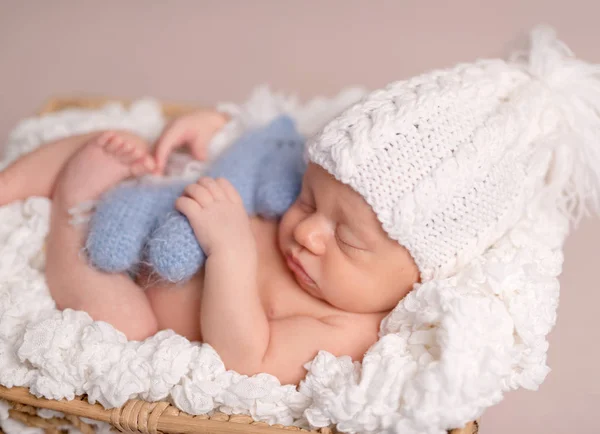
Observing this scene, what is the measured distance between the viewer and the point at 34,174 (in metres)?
1.46

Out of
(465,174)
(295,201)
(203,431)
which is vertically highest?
Answer: (465,174)

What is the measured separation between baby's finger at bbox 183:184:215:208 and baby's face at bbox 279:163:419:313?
0.17m

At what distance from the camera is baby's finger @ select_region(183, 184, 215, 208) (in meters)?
1.29

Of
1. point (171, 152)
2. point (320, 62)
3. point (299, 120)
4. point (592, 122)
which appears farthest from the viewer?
point (320, 62)

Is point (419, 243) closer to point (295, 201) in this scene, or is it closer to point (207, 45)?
point (295, 201)

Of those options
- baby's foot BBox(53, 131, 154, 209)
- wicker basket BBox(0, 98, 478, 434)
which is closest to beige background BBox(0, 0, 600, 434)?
baby's foot BBox(53, 131, 154, 209)

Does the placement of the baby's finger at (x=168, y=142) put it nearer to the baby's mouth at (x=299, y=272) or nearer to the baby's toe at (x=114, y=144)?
the baby's toe at (x=114, y=144)

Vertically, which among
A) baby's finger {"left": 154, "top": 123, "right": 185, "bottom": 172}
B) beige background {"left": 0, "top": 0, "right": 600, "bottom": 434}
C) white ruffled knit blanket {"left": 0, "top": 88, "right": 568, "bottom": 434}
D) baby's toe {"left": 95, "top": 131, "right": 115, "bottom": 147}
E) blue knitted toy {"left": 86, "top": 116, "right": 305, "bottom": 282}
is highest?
beige background {"left": 0, "top": 0, "right": 600, "bottom": 434}

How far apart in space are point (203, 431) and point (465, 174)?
59cm

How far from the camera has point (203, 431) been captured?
1.08 metres

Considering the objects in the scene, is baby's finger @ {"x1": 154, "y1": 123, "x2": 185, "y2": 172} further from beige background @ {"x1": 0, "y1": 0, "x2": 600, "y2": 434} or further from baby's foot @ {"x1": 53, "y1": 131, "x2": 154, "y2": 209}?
beige background @ {"x1": 0, "y1": 0, "x2": 600, "y2": 434}

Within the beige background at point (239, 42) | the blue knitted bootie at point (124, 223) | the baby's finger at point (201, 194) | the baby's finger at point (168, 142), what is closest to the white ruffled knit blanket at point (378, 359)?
the blue knitted bootie at point (124, 223)

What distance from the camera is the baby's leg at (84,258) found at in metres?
1.28

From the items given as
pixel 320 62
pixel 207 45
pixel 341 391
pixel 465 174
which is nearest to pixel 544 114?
pixel 465 174
